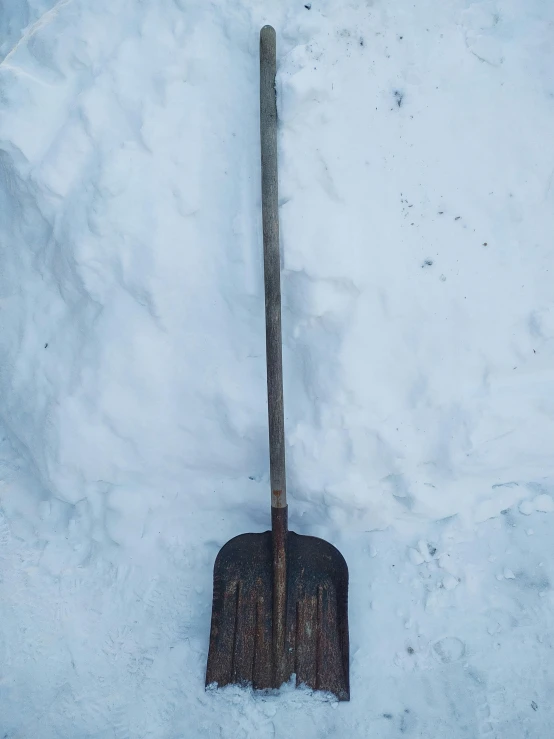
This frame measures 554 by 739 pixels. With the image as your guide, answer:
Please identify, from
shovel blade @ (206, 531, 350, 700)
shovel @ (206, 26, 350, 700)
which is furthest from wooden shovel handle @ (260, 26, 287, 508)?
shovel blade @ (206, 531, 350, 700)

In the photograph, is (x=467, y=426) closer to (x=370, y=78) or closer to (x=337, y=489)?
(x=337, y=489)

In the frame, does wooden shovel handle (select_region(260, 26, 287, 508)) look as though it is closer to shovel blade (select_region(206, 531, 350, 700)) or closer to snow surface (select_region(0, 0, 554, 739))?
snow surface (select_region(0, 0, 554, 739))

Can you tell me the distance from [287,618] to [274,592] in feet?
0.36

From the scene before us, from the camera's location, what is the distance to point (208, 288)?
223 centimetres

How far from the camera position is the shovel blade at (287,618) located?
1.94m

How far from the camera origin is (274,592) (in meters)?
2.03

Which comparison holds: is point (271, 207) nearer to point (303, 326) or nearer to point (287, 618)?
point (303, 326)

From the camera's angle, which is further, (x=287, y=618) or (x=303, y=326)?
(x=303, y=326)

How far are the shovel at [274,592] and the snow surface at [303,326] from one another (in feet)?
0.28

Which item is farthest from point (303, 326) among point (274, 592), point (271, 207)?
point (274, 592)

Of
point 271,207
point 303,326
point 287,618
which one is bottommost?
point 287,618

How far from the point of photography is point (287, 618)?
6.64ft

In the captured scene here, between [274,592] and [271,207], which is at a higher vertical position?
[271,207]

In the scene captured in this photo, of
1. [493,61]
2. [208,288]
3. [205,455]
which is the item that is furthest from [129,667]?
[493,61]
